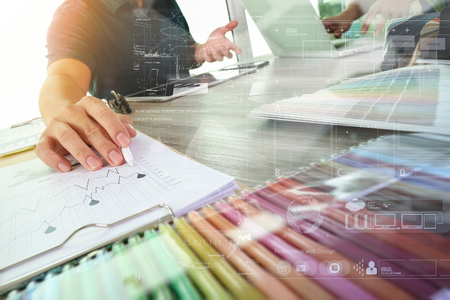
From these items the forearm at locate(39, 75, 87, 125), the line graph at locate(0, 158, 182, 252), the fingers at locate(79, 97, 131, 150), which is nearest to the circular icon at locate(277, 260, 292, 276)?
the line graph at locate(0, 158, 182, 252)

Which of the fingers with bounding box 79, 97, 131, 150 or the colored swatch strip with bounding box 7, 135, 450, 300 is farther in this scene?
the fingers with bounding box 79, 97, 131, 150

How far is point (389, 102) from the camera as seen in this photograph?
26cm

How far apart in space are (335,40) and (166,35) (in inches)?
7.1

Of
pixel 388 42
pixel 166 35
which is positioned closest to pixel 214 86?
pixel 166 35

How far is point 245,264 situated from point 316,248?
0.17ft

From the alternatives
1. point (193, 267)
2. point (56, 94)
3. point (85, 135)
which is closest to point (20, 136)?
point (56, 94)

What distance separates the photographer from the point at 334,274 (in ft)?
0.58

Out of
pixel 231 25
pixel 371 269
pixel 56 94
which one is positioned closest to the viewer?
pixel 371 269

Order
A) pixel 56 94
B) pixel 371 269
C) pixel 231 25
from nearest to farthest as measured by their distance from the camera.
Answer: pixel 371 269
pixel 231 25
pixel 56 94

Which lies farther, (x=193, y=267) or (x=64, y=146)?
(x=64, y=146)

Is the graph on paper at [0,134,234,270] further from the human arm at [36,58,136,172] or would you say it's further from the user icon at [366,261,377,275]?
the user icon at [366,261,377,275]

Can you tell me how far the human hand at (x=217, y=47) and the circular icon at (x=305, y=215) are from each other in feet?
0.61

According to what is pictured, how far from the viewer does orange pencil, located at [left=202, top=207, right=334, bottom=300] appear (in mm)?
167

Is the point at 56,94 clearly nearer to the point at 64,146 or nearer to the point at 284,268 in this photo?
the point at 64,146
